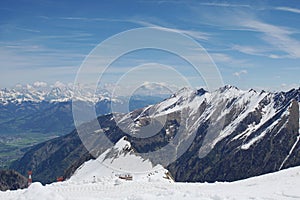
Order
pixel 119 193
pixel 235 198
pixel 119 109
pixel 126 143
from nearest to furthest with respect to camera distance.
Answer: pixel 235 198 < pixel 119 193 < pixel 119 109 < pixel 126 143

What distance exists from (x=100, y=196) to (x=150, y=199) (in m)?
5.03

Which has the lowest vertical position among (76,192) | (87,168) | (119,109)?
(87,168)

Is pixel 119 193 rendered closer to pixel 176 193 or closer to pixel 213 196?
pixel 176 193

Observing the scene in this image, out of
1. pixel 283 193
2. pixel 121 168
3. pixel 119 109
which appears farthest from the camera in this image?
pixel 121 168

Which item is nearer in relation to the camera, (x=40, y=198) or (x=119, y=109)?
(x=40, y=198)

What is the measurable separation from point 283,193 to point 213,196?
18.3 feet

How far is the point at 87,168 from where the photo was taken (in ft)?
357

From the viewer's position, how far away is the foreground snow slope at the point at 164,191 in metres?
22.9

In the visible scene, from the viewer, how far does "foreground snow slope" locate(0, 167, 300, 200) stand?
902 inches

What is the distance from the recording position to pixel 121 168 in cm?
10594

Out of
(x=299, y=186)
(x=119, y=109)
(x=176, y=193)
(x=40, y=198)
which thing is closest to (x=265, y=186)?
(x=299, y=186)

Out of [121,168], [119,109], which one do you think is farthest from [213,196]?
[121,168]

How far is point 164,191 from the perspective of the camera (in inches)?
1005

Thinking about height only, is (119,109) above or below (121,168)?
above
